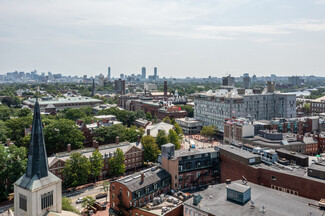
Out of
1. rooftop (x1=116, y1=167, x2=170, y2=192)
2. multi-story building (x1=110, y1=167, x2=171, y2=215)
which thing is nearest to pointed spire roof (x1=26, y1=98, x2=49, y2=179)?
multi-story building (x1=110, y1=167, x2=171, y2=215)

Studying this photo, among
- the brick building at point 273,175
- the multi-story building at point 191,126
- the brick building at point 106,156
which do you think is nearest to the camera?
the brick building at point 273,175

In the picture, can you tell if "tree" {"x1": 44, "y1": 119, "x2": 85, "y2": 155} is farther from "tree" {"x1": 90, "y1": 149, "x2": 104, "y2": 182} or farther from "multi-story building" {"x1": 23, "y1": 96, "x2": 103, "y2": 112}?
"multi-story building" {"x1": 23, "y1": 96, "x2": 103, "y2": 112}

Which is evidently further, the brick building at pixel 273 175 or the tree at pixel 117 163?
the tree at pixel 117 163

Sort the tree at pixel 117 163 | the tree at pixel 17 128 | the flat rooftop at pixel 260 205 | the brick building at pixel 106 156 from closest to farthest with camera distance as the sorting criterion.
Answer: the flat rooftop at pixel 260 205
the brick building at pixel 106 156
the tree at pixel 117 163
the tree at pixel 17 128

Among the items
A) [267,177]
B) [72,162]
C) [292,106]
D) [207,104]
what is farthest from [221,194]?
[292,106]

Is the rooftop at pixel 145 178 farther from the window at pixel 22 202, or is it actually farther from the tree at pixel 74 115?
the tree at pixel 74 115

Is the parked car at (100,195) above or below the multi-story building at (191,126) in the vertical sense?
below

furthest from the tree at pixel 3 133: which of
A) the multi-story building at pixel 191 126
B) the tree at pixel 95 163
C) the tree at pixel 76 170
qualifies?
the multi-story building at pixel 191 126
